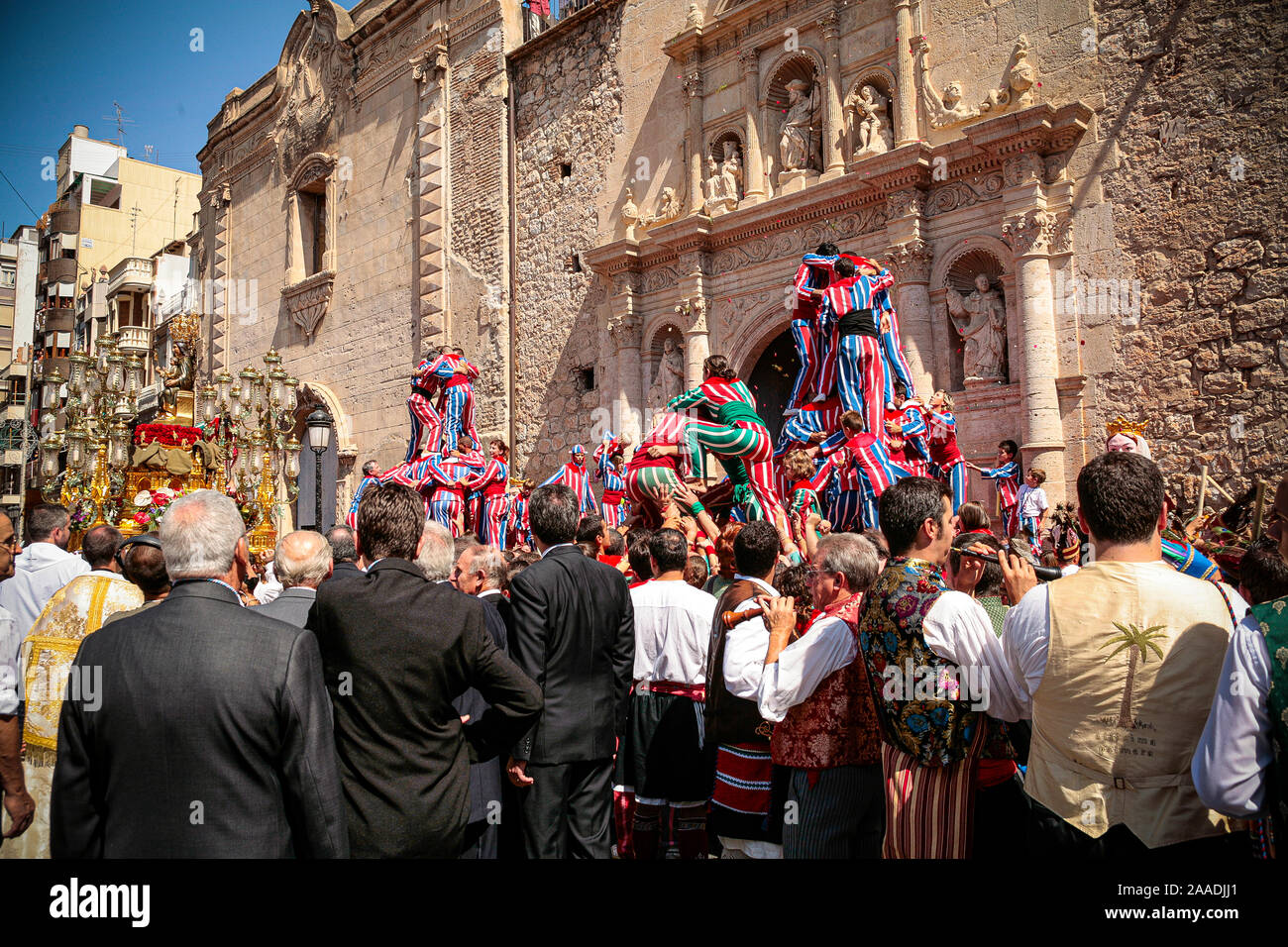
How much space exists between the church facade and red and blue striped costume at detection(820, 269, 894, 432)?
14.3 ft

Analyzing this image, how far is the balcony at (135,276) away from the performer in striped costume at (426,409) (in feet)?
96.1

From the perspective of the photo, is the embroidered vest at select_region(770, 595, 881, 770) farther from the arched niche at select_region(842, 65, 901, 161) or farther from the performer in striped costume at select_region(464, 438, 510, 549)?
the arched niche at select_region(842, 65, 901, 161)

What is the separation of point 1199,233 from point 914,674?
29.8 ft

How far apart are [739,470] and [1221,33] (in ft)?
25.4

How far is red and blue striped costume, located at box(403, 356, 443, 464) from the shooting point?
10.5 meters

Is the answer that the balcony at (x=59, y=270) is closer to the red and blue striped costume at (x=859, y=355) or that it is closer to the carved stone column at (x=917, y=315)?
the carved stone column at (x=917, y=315)

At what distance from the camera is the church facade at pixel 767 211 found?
31.6ft

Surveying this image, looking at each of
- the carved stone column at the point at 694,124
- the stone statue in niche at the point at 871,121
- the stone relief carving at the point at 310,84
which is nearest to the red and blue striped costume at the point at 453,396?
the carved stone column at the point at 694,124

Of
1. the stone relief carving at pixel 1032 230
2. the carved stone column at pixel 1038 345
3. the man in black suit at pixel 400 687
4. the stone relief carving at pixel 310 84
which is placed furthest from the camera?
the stone relief carving at pixel 310 84

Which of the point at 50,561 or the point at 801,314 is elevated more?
the point at 801,314

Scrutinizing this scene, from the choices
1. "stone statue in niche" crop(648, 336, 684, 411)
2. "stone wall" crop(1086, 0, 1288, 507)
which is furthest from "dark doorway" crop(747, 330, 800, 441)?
"stone wall" crop(1086, 0, 1288, 507)
